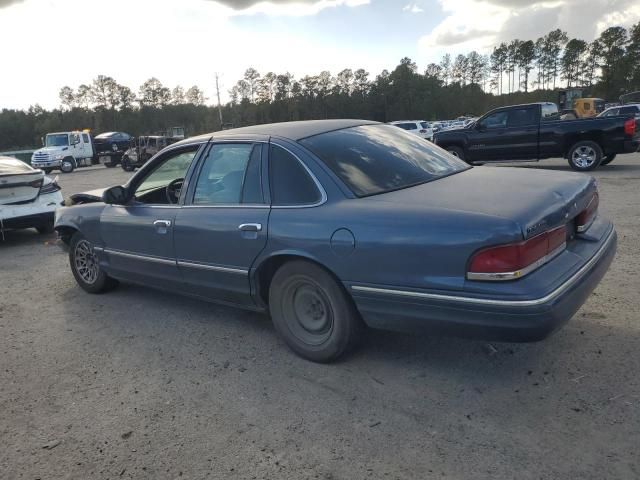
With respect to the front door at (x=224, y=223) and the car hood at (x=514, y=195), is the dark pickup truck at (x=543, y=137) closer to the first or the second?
the car hood at (x=514, y=195)

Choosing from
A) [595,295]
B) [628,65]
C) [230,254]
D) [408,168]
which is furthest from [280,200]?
[628,65]

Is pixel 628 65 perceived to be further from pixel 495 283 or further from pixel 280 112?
pixel 495 283

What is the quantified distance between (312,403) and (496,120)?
1203cm

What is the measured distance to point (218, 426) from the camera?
2906 mm

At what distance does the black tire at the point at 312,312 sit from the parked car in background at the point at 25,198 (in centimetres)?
633

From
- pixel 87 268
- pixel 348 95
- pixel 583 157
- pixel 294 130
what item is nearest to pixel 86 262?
pixel 87 268

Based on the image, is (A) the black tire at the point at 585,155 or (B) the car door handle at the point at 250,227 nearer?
(B) the car door handle at the point at 250,227

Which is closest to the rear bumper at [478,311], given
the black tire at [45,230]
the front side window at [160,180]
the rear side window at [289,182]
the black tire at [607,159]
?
the rear side window at [289,182]

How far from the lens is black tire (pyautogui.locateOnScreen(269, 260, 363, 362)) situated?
3305 millimetres

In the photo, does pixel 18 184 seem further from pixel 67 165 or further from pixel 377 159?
pixel 67 165

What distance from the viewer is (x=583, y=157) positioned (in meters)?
12.4

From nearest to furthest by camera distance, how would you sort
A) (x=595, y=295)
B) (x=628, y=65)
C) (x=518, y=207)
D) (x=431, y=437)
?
(x=431, y=437) → (x=518, y=207) → (x=595, y=295) → (x=628, y=65)

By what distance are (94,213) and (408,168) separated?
3169mm

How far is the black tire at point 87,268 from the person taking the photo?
5297 mm
